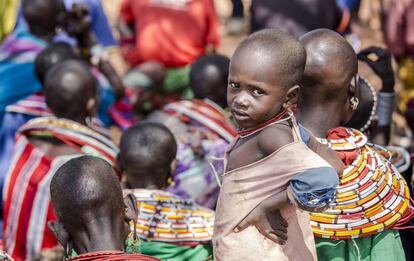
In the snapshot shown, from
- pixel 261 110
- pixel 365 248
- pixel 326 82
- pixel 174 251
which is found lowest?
pixel 174 251

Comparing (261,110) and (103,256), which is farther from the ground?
(261,110)

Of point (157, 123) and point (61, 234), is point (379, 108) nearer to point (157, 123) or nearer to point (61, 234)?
point (157, 123)

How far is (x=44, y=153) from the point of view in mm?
4703

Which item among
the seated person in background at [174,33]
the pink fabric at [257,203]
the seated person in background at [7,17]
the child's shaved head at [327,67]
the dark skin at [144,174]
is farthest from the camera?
the seated person in background at [7,17]

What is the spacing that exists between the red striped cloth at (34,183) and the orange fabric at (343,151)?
1.76m

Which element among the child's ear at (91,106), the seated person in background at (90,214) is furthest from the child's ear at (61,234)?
the child's ear at (91,106)

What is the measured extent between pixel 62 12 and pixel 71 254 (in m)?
3.83

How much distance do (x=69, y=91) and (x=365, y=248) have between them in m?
2.20

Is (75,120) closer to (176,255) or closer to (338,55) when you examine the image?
(176,255)

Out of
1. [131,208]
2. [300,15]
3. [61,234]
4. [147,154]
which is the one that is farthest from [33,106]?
[61,234]

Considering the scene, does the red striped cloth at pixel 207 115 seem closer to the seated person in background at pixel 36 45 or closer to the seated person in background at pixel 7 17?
the seated person in background at pixel 36 45

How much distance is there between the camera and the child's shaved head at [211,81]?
17.5 ft

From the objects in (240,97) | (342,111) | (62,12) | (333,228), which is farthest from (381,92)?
(62,12)

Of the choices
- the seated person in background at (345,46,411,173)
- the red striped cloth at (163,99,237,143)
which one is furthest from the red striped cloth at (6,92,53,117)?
the seated person in background at (345,46,411,173)
